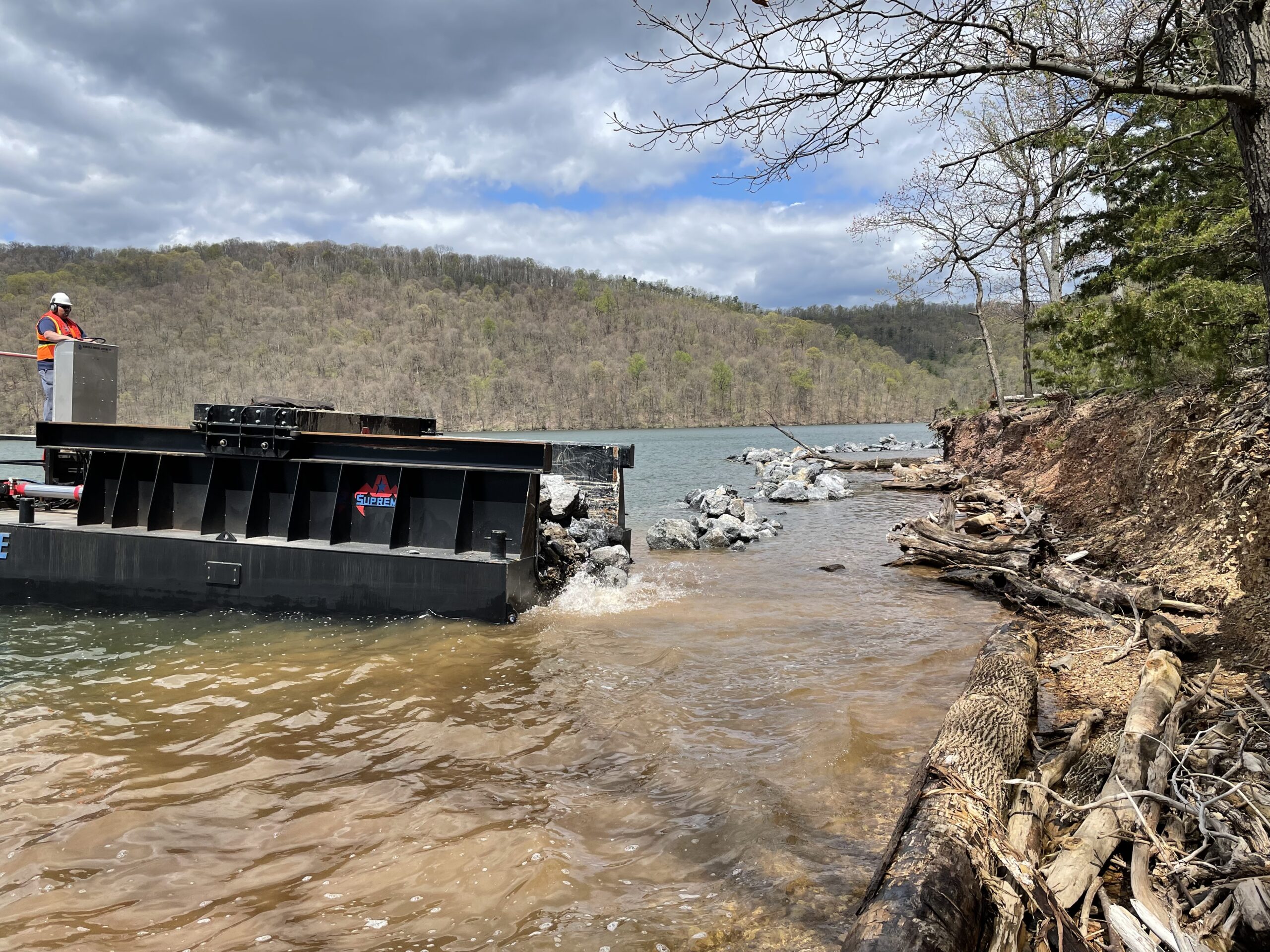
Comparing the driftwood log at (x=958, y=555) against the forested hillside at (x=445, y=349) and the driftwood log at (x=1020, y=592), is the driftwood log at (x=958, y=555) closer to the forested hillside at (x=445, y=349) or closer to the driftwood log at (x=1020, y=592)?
the driftwood log at (x=1020, y=592)

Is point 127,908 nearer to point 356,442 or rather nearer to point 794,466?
point 356,442

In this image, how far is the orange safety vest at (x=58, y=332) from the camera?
34.5 ft

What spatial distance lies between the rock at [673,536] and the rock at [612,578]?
3961 millimetres

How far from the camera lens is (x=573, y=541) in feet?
38.5

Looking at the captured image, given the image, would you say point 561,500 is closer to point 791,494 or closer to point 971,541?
point 971,541

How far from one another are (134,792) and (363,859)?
1855mm

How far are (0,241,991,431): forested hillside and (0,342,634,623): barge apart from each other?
318 ft

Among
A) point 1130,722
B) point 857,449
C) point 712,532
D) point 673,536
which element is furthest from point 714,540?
point 857,449

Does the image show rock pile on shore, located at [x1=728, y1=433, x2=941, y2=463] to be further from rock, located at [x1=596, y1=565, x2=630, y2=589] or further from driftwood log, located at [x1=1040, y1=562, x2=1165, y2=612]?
driftwood log, located at [x1=1040, y1=562, x2=1165, y2=612]

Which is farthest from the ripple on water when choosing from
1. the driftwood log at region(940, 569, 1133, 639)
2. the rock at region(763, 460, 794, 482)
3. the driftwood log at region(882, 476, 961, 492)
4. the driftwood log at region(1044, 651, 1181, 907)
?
the rock at region(763, 460, 794, 482)

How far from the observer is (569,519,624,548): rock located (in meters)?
12.3

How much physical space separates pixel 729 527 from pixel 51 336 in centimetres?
1209

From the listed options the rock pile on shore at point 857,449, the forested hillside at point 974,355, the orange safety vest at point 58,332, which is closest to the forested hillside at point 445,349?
the forested hillside at point 974,355

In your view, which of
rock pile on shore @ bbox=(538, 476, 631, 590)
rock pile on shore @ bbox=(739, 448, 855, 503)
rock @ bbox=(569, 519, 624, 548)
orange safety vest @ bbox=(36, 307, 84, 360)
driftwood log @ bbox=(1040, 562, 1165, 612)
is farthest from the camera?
rock pile on shore @ bbox=(739, 448, 855, 503)
